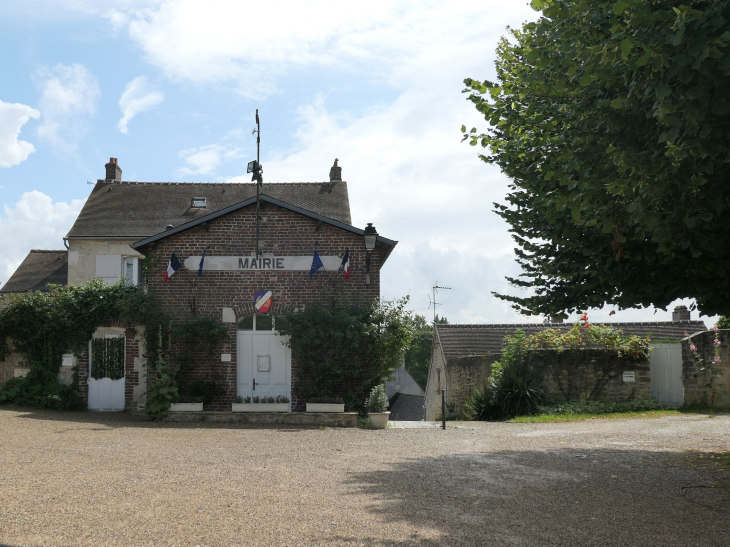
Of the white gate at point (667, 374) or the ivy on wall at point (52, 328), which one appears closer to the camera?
the ivy on wall at point (52, 328)

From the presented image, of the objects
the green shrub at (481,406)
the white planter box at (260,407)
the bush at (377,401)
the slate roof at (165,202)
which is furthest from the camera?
the slate roof at (165,202)

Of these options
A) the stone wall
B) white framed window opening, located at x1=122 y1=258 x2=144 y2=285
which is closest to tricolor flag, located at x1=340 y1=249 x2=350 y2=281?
the stone wall

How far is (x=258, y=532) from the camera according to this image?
484cm

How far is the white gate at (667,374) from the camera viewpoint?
16.7m

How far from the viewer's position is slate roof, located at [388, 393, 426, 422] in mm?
26409

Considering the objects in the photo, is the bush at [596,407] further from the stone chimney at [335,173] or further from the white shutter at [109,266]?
the white shutter at [109,266]

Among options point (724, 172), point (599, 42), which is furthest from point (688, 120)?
point (599, 42)

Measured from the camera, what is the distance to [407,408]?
2855cm

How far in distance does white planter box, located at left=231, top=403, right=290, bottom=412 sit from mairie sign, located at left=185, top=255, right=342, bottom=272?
9.91 ft

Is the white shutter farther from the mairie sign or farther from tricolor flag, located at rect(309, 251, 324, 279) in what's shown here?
tricolor flag, located at rect(309, 251, 324, 279)

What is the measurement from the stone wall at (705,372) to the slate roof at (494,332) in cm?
330

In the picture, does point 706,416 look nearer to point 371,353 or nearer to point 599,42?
point 371,353

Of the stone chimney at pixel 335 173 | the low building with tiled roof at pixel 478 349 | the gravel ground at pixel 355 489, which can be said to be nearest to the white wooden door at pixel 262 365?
the gravel ground at pixel 355 489

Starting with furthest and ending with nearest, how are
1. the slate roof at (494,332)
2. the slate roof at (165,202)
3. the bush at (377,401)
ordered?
the slate roof at (165,202) < the slate roof at (494,332) < the bush at (377,401)
